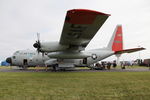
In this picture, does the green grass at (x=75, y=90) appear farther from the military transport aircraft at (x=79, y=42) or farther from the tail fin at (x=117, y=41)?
the tail fin at (x=117, y=41)

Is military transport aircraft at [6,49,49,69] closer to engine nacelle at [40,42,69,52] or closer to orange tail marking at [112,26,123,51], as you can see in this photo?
engine nacelle at [40,42,69,52]

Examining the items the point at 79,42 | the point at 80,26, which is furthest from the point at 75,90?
the point at 79,42

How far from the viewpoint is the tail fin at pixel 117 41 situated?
25.9m

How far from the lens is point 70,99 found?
5145 millimetres

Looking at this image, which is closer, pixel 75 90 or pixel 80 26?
pixel 75 90

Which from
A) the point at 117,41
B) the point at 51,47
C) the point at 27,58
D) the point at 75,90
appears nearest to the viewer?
the point at 75,90

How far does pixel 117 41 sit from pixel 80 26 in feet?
47.4

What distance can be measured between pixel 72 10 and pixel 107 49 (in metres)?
16.5

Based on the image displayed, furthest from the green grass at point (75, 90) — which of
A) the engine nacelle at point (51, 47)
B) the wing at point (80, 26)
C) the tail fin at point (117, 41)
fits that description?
the tail fin at point (117, 41)

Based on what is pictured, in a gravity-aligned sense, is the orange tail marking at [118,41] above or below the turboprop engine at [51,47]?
above

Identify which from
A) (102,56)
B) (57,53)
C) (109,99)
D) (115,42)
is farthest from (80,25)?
(115,42)

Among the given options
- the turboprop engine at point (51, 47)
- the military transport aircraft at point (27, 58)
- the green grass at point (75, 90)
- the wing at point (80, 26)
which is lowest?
the green grass at point (75, 90)

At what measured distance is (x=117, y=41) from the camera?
26297 mm

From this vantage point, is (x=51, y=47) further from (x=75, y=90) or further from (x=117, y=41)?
(x=117, y=41)
